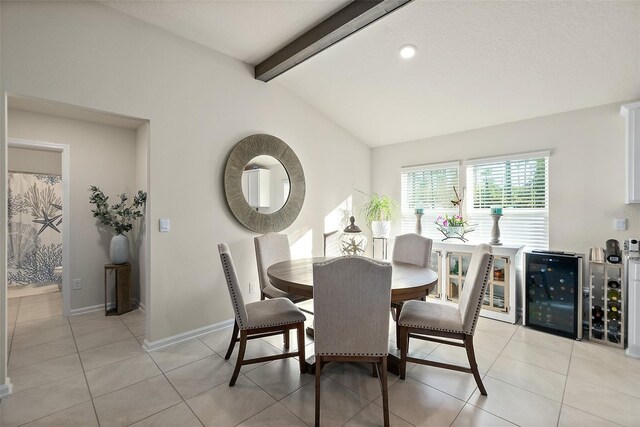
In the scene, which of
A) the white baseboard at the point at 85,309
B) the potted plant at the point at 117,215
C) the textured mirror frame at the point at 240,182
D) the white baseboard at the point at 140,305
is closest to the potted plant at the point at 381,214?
the textured mirror frame at the point at 240,182

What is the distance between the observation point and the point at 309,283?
2.10 metres

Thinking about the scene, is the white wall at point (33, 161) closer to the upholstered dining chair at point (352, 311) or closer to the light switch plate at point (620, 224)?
the upholstered dining chair at point (352, 311)

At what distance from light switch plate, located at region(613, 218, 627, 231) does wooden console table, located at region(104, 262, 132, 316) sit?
5.53 m

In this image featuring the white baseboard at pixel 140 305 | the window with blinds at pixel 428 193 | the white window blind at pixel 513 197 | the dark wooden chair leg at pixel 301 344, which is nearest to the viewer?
the dark wooden chair leg at pixel 301 344

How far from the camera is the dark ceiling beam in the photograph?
2.23 meters

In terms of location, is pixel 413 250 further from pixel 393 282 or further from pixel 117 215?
pixel 117 215

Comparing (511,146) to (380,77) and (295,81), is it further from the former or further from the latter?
(295,81)

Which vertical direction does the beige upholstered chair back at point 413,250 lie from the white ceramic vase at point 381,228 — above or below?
below

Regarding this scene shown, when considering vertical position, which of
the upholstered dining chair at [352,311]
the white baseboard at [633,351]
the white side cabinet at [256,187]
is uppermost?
the white side cabinet at [256,187]

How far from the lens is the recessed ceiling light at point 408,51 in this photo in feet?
8.86

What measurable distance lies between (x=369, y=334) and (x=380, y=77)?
8.88ft

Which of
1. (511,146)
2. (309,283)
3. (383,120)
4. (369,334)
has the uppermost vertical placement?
(383,120)

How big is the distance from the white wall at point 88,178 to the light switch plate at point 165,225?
1748 mm

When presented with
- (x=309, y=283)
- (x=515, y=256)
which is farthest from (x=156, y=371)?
(x=515, y=256)
